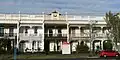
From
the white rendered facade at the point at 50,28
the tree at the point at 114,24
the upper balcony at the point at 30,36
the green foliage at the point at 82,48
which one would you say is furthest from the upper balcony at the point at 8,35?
the tree at the point at 114,24

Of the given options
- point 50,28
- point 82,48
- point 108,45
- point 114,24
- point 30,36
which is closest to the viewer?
point 114,24

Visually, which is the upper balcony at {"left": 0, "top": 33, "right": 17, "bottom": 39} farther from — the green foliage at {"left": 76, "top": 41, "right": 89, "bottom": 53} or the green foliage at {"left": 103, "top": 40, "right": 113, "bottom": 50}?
the green foliage at {"left": 103, "top": 40, "right": 113, "bottom": 50}

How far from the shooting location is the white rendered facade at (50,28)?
74.6m

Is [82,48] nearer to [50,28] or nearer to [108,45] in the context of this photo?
[108,45]

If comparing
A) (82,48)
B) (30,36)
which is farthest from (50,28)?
(82,48)

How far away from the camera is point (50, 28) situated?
78438 millimetres

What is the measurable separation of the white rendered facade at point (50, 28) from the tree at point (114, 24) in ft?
12.2

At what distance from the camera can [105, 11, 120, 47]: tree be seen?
70.8m

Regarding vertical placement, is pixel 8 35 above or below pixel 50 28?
below

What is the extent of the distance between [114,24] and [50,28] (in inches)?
606

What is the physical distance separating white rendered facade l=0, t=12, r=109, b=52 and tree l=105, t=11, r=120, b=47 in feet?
12.2

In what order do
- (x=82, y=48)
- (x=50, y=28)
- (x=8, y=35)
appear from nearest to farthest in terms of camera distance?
1. (x=8, y=35)
2. (x=82, y=48)
3. (x=50, y=28)

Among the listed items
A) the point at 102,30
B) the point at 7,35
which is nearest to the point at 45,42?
the point at 7,35

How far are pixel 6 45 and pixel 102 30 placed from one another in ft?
76.3
